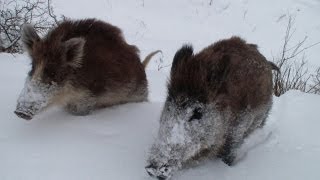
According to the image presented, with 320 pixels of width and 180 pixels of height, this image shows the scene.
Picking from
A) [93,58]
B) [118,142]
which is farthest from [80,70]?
[118,142]

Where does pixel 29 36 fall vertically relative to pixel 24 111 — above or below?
above

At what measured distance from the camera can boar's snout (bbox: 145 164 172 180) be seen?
2894 mm

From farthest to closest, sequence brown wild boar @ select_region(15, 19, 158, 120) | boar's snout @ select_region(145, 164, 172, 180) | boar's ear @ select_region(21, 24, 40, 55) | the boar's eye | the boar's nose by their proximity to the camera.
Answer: boar's ear @ select_region(21, 24, 40, 55), brown wild boar @ select_region(15, 19, 158, 120), the boar's nose, the boar's eye, boar's snout @ select_region(145, 164, 172, 180)

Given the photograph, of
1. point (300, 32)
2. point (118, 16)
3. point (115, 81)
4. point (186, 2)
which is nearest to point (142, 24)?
point (118, 16)

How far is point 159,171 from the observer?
289 cm

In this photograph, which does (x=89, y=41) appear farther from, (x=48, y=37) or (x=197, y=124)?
(x=197, y=124)

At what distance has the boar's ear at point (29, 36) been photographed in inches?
155

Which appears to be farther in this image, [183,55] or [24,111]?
[24,111]

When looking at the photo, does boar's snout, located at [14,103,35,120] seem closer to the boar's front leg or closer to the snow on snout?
the snow on snout

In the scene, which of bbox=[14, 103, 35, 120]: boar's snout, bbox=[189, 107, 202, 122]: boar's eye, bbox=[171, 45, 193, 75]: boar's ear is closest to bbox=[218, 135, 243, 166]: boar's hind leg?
bbox=[189, 107, 202, 122]: boar's eye

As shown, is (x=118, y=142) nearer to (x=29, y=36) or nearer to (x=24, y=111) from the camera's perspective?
(x=24, y=111)

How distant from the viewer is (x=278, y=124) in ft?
14.4

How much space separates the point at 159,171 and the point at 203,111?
1.88 ft

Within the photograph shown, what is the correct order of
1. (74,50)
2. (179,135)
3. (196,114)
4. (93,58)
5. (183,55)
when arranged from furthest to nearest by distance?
(93,58), (74,50), (183,55), (196,114), (179,135)
